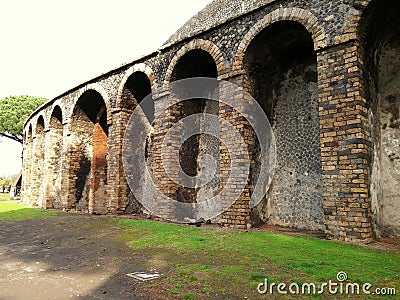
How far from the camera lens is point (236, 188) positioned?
712 cm

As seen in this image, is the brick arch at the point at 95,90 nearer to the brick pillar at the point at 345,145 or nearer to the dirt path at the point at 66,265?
the dirt path at the point at 66,265

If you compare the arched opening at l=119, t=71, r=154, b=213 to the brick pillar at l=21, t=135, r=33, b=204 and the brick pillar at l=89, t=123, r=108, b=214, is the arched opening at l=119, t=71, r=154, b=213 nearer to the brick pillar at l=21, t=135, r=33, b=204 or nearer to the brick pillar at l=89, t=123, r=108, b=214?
the brick pillar at l=89, t=123, r=108, b=214

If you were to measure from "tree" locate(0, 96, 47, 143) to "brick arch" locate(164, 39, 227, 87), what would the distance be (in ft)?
97.3

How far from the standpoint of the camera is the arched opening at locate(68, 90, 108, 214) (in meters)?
12.8

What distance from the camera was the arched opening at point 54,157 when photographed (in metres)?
14.4

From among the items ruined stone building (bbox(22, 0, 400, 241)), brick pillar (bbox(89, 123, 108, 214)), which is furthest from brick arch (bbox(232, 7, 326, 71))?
brick pillar (bbox(89, 123, 108, 214))

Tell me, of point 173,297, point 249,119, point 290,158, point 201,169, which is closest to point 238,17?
point 249,119

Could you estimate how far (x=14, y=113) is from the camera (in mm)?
33000

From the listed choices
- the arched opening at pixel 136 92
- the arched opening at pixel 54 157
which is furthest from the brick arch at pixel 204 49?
the arched opening at pixel 54 157

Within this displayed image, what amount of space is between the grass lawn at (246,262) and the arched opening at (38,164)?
39.7 feet

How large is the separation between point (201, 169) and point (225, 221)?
260 centimetres

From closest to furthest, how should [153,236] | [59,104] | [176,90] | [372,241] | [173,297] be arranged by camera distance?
[173,297] < [372,241] < [153,236] < [176,90] < [59,104]

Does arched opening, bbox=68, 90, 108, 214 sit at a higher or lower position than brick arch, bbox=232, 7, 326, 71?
lower

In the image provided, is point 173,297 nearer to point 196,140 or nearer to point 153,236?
point 153,236
